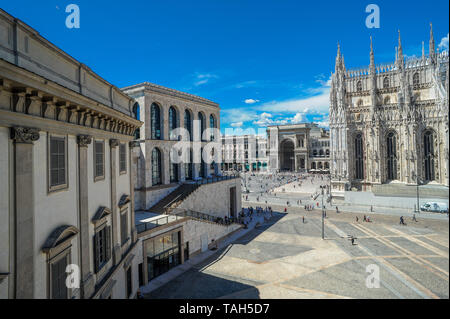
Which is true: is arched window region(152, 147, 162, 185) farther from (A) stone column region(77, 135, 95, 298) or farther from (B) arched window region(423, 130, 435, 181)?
(B) arched window region(423, 130, 435, 181)

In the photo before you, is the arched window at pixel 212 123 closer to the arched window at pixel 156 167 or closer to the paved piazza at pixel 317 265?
the arched window at pixel 156 167

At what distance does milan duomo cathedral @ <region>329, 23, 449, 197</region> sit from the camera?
50.0 meters

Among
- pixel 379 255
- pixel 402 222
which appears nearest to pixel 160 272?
pixel 379 255

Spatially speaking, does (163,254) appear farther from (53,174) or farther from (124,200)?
(53,174)

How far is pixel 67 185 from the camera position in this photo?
9.08m

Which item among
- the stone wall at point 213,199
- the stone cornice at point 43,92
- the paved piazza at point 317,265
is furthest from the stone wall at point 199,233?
the stone cornice at point 43,92

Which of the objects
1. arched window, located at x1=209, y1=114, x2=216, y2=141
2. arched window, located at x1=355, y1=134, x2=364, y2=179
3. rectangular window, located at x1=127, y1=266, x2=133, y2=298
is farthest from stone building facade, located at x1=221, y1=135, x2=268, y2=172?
rectangular window, located at x1=127, y1=266, x2=133, y2=298

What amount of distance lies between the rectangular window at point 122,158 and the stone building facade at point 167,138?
11040 mm

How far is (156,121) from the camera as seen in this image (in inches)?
1169

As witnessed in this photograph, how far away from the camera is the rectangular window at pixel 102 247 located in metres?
11.0

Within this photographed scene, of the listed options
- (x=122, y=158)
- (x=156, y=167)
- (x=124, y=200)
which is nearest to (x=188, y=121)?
(x=156, y=167)

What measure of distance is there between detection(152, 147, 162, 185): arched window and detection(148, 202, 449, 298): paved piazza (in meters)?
11.3

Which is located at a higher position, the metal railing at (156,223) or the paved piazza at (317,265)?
the metal railing at (156,223)
